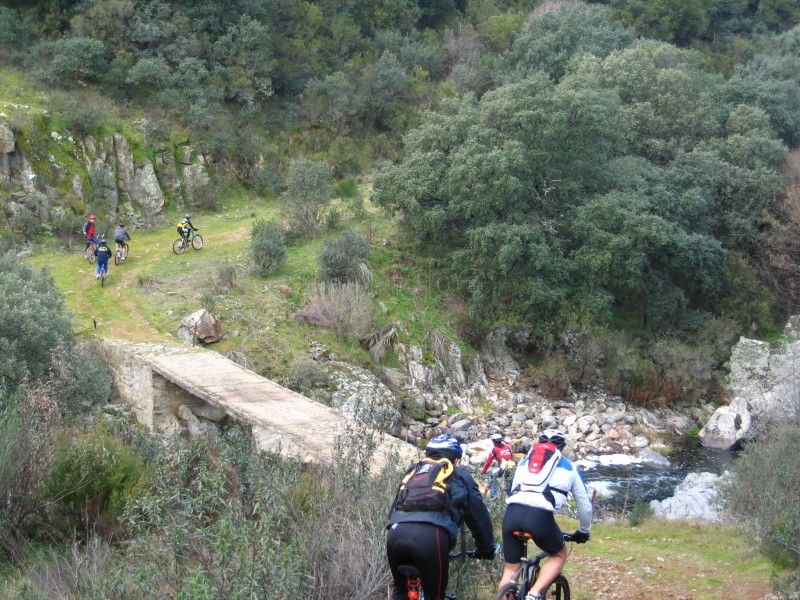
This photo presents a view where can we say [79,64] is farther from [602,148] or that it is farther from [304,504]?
[304,504]

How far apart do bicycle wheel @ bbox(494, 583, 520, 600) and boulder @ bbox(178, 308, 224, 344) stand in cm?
1389

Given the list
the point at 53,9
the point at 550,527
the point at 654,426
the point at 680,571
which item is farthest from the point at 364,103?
the point at 550,527

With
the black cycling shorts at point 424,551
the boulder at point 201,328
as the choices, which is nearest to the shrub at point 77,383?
the boulder at point 201,328

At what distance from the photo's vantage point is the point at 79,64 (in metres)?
28.1

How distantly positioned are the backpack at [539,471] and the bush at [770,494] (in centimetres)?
456

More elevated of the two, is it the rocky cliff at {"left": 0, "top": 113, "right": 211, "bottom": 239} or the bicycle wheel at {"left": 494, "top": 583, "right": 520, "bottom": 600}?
the rocky cliff at {"left": 0, "top": 113, "right": 211, "bottom": 239}

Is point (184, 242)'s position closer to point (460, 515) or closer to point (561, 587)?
point (561, 587)

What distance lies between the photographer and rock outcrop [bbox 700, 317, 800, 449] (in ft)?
70.6

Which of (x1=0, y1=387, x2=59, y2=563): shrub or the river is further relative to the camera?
the river

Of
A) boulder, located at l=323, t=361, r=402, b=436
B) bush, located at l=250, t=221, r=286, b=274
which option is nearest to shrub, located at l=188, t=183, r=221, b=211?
bush, located at l=250, t=221, r=286, b=274

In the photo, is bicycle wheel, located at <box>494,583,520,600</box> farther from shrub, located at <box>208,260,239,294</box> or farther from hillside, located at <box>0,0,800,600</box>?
shrub, located at <box>208,260,239,294</box>

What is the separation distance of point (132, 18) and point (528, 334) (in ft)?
60.6

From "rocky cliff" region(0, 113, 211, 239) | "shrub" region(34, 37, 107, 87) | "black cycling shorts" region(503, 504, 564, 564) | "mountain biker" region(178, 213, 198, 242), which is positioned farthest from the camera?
"shrub" region(34, 37, 107, 87)

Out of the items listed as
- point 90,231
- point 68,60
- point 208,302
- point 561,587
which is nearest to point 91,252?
point 90,231
